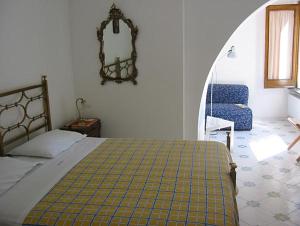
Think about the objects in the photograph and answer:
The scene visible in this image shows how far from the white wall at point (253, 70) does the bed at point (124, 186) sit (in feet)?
13.1

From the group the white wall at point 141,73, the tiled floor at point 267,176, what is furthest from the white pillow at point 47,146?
the tiled floor at point 267,176

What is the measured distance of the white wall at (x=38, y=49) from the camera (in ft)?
9.94

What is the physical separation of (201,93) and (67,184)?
2.20 metres

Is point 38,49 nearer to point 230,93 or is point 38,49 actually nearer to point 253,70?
point 230,93

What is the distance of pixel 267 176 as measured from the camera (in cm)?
412

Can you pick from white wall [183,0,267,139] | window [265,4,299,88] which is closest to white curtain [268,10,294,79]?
window [265,4,299,88]

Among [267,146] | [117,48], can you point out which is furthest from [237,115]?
[117,48]

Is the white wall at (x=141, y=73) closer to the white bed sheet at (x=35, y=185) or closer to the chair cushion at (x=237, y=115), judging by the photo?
the white bed sheet at (x=35, y=185)

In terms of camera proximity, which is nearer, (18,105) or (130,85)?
(18,105)

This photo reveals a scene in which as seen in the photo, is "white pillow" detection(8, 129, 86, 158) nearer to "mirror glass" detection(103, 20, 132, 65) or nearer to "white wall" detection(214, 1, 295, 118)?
"mirror glass" detection(103, 20, 132, 65)

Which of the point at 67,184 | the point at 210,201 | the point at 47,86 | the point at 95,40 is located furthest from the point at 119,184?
the point at 95,40

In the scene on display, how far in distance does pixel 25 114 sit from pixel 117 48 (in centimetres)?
140

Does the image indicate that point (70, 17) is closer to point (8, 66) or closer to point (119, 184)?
point (8, 66)

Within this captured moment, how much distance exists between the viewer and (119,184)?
92.8 inches
